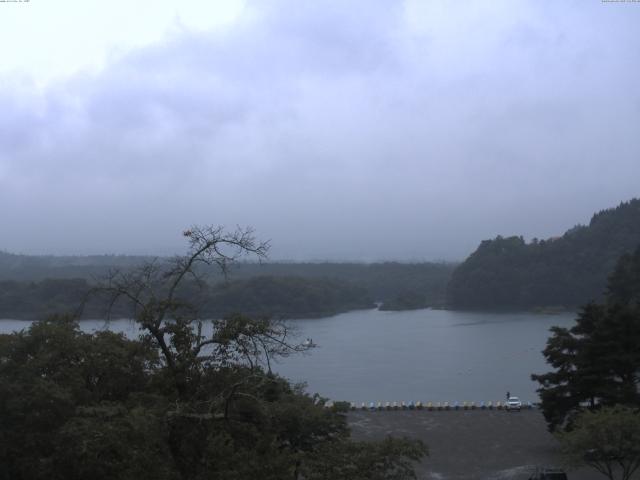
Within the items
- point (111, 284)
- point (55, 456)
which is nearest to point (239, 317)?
point (111, 284)

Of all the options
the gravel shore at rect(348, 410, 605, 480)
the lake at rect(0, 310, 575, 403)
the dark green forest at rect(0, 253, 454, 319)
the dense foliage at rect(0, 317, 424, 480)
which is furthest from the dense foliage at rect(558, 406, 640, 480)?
the dark green forest at rect(0, 253, 454, 319)

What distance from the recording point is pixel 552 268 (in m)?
42.3

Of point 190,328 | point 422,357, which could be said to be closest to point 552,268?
point 422,357

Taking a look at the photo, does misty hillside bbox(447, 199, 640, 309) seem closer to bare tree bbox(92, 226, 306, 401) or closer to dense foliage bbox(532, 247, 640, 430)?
dense foliage bbox(532, 247, 640, 430)

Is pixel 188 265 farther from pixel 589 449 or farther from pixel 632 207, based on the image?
pixel 632 207

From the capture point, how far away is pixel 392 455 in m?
3.59

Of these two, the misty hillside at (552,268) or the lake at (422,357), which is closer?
the lake at (422,357)

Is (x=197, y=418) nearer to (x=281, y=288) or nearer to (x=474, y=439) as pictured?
(x=474, y=439)

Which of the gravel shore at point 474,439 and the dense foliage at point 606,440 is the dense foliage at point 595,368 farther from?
the dense foliage at point 606,440

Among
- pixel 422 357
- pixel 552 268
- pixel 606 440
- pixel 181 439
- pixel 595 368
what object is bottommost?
pixel 422 357

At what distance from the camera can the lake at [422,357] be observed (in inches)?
790

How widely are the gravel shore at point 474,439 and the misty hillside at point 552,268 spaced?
2886 cm

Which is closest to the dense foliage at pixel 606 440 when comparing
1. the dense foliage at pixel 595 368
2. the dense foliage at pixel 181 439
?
the dense foliage at pixel 595 368

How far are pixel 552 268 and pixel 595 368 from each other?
33.5 m
